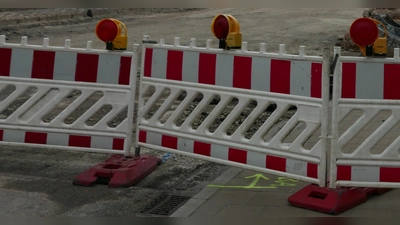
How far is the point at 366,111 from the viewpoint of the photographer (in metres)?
5.94

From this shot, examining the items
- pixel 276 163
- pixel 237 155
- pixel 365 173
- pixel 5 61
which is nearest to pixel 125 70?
pixel 5 61

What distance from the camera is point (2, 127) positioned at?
7340 mm

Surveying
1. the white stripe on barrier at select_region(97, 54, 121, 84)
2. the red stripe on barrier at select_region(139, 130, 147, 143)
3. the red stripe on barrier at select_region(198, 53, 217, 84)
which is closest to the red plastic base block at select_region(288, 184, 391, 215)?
the red stripe on barrier at select_region(198, 53, 217, 84)

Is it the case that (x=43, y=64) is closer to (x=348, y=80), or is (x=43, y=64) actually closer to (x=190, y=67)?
(x=190, y=67)

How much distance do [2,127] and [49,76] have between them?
709mm

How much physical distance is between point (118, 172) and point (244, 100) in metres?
1.37

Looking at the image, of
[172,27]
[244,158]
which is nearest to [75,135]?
[244,158]

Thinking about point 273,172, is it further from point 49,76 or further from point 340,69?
point 49,76

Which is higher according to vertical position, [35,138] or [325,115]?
[325,115]

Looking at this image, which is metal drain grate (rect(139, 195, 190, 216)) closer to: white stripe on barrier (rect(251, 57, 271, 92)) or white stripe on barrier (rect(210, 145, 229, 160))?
white stripe on barrier (rect(210, 145, 229, 160))

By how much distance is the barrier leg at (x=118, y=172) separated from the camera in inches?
264

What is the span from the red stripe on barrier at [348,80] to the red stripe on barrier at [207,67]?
48.5 inches

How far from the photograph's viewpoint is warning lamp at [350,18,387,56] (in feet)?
19.1

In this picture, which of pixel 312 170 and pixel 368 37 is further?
pixel 312 170
